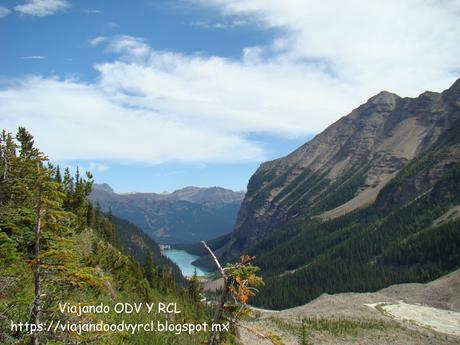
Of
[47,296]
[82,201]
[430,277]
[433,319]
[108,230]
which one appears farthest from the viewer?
[430,277]

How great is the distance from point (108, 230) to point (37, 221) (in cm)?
7830

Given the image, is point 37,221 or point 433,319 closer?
point 37,221

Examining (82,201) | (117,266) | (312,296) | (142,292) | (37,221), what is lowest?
(312,296)

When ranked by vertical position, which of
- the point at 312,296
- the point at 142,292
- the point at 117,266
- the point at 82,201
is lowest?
the point at 312,296

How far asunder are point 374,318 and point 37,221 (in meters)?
94.1

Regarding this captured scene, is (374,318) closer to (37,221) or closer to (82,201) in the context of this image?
(82,201)

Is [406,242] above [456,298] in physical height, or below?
above

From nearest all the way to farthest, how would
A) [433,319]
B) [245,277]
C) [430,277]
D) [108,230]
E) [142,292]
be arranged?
[245,277], [142,292], [108,230], [433,319], [430,277]

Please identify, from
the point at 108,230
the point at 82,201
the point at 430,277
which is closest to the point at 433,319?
the point at 430,277

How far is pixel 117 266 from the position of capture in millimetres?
51281

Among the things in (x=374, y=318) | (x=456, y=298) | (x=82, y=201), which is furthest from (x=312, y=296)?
(x=82, y=201)

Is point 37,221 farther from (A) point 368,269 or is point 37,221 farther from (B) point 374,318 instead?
(A) point 368,269

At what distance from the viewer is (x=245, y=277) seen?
1112cm

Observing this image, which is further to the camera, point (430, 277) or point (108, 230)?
point (430, 277)
